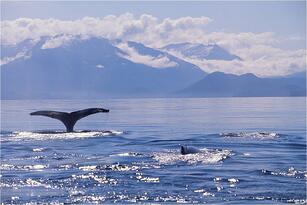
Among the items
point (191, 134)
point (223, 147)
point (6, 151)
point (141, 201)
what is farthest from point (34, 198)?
point (191, 134)

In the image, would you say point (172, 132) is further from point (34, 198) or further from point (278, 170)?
point (34, 198)

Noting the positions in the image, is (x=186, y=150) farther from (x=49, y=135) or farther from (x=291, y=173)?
(x=49, y=135)

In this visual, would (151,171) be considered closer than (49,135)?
Yes

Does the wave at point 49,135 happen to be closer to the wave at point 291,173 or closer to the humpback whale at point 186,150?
the humpback whale at point 186,150

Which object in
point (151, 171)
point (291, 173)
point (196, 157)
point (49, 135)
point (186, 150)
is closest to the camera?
point (291, 173)

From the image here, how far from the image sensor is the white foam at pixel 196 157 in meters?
18.7

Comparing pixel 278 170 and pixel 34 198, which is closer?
pixel 34 198

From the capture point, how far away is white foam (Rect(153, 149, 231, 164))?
18744 mm

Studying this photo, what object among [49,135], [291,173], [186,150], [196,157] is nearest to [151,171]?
[196,157]

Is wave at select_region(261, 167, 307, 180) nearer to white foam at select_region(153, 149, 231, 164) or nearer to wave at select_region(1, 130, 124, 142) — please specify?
white foam at select_region(153, 149, 231, 164)

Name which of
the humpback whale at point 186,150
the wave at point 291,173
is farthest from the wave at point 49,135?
the wave at point 291,173

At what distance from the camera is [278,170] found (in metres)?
17.2

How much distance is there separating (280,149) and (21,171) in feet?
31.4

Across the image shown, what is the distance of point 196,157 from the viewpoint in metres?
19.5
